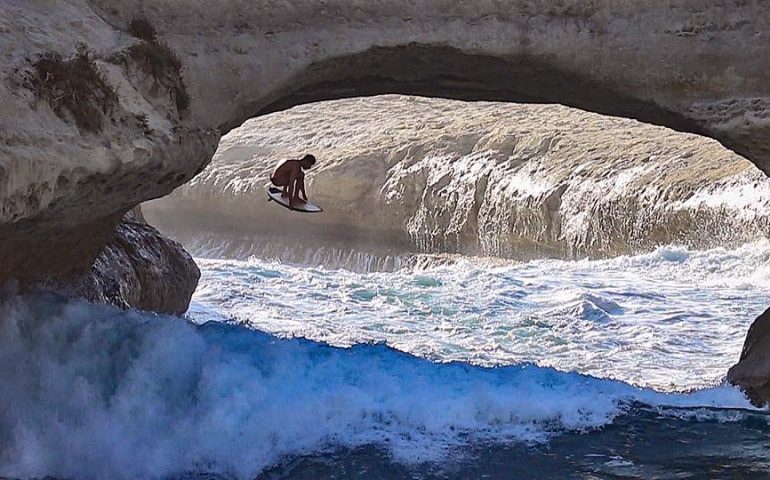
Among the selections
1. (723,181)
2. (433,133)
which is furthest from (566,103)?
(433,133)

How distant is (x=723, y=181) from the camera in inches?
800

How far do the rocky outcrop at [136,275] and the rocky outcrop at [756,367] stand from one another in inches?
227

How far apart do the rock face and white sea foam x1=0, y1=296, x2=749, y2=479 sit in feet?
41.2

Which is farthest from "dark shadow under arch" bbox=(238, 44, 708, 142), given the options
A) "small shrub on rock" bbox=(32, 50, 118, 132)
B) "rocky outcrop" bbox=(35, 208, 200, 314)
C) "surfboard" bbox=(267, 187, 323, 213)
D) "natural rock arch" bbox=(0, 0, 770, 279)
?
"rocky outcrop" bbox=(35, 208, 200, 314)

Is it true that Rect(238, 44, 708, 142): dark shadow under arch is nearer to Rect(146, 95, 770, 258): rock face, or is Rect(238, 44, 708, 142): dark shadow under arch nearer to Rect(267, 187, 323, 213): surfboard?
Rect(267, 187, 323, 213): surfboard

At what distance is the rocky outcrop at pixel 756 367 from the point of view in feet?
29.2

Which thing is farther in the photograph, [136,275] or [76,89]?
[136,275]

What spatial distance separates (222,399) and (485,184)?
17489mm

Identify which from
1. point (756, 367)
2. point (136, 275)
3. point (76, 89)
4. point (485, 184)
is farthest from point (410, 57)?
point (485, 184)

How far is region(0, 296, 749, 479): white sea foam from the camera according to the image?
6.80 metres

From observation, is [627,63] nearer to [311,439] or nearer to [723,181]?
[311,439]

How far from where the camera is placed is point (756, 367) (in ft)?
30.5

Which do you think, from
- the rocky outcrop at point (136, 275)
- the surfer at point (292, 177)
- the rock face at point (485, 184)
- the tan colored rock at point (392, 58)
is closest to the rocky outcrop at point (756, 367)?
the tan colored rock at point (392, 58)

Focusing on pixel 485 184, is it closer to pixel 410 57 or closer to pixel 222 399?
pixel 410 57
